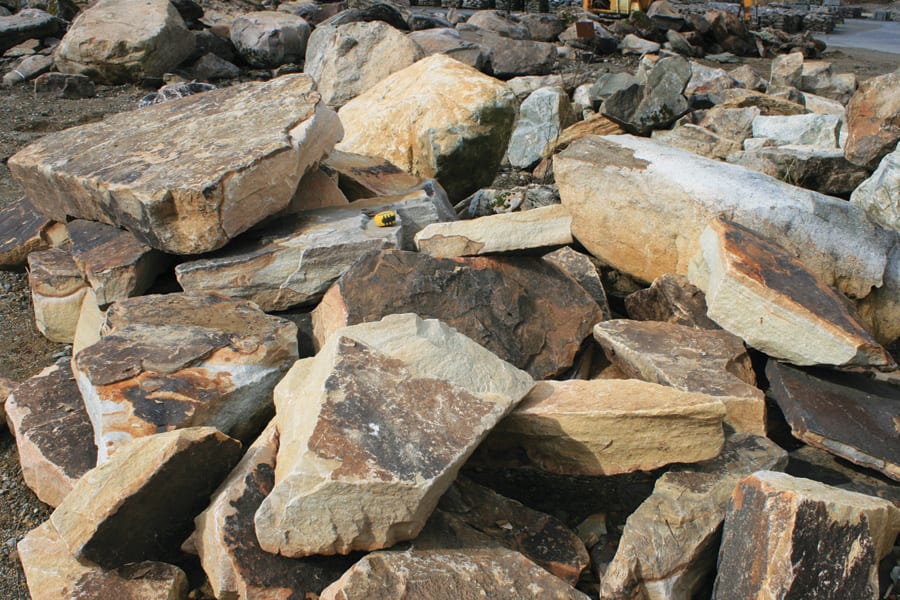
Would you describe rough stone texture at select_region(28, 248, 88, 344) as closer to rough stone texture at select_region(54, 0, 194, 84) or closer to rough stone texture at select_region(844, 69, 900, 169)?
rough stone texture at select_region(844, 69, 900, 169)

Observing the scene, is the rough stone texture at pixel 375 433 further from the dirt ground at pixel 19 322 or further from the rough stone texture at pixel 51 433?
the dirt ground at pixel 19 322

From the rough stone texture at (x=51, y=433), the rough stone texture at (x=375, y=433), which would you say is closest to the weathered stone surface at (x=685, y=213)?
the rough stone texture at (x=375, y=433)

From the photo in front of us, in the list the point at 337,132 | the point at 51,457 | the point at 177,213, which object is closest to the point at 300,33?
the point at 337,132

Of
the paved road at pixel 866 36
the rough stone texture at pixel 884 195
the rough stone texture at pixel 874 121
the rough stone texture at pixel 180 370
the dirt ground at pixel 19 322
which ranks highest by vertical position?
the rough stone texture at pixel 874 121

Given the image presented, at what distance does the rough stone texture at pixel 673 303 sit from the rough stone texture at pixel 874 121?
69.3 inches

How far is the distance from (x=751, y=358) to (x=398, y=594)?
1.86 m

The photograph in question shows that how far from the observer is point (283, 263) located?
11.0 ft

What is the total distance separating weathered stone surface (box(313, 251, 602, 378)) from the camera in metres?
3.02

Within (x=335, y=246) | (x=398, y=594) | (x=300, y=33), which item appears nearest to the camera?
(x=398, y=594)

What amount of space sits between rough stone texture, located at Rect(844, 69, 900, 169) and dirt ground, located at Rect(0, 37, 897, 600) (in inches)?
169

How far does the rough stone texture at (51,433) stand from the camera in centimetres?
268

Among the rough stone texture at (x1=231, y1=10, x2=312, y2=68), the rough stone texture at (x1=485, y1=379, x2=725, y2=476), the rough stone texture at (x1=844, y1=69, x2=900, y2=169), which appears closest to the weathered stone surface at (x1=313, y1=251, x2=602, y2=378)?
the rough stone texture at (x1=485, y1=379, x2=725, y2=476)

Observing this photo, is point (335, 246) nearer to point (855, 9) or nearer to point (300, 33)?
point (300, 33)

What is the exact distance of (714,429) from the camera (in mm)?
2426
